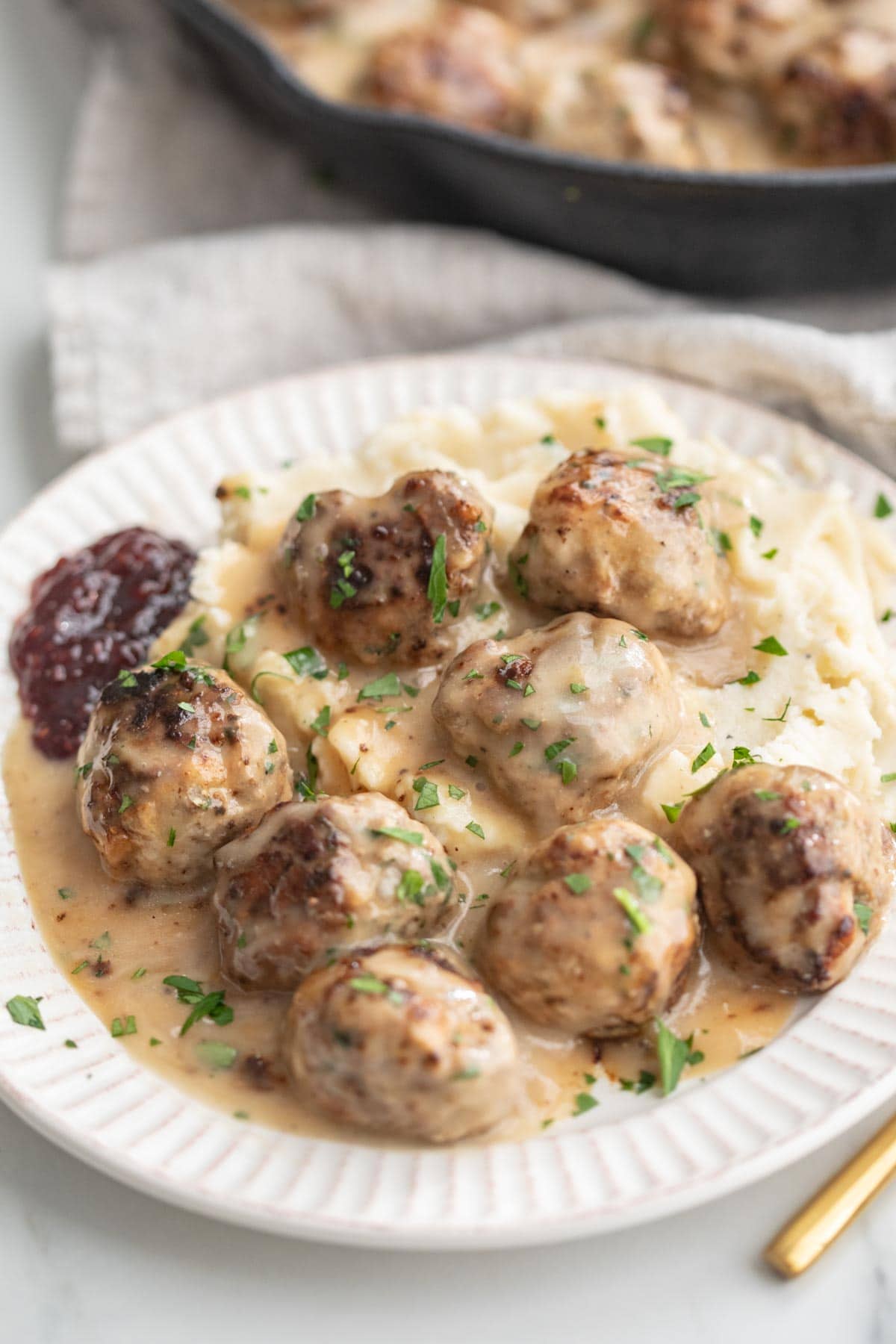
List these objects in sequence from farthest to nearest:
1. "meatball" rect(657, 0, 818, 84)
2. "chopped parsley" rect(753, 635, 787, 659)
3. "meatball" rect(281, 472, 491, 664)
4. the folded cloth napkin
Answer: "meatball" rect(657, 0, 818, 84) < the folded cloth napkin < "chopped parsley" rect(753, 635, 787, 659) < "meatball" rect(281, 472, 491, 664)

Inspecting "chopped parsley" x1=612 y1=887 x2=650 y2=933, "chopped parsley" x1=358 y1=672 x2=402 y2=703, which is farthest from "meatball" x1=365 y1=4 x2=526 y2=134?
"chopped parsley" x1=612 y1=887 x2=650 y2=933

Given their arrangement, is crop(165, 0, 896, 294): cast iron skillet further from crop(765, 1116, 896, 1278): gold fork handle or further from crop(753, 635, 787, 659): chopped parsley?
crop(765, 1116, 896, 1278): gold fork handle

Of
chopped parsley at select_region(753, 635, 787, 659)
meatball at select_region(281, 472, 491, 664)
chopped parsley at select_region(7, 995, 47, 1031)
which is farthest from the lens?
chopped parsley at select_region(753, 635, 787, 659)

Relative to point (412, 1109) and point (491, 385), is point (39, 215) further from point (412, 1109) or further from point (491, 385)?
point (412, 1109)

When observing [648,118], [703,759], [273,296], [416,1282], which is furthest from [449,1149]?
[648,118]

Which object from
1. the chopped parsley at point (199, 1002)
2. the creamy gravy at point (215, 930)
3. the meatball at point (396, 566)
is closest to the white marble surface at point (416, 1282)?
the creamy gravy at point (215, 930)

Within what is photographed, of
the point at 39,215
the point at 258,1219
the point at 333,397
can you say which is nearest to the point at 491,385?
the point at 333,397

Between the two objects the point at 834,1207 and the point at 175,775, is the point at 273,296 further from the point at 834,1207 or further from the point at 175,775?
the point at 834,1207

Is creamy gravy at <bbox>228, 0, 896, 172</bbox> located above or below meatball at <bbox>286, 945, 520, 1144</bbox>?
above
